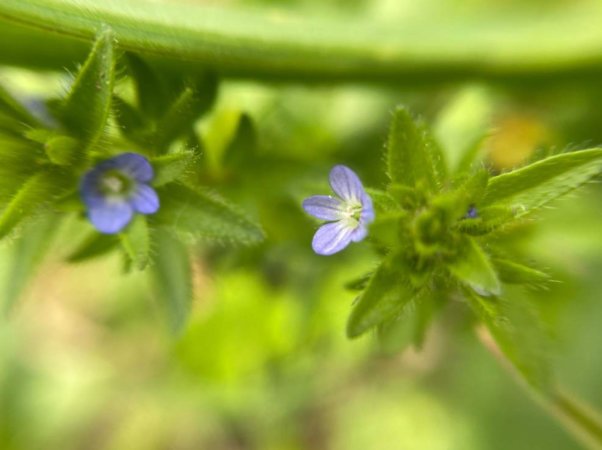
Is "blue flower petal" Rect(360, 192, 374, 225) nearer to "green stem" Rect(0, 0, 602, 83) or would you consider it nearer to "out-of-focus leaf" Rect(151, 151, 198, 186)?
"out-of-focus leaf" Rect(151, 151, 198, 186)

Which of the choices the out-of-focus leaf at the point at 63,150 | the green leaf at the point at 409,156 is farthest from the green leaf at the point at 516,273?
the out-of-focus leaf at the point at 63,150

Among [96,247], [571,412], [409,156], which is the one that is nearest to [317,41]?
[409,156]

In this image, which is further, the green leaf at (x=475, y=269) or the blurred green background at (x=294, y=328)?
the blurred green background at (x=294, y=328)

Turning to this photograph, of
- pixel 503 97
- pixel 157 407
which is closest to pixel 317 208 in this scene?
pixel 503 97

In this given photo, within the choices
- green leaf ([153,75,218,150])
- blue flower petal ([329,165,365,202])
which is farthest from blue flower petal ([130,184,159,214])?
blue flower petal ([329,165,365,202])

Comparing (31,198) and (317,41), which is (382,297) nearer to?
(31,198)

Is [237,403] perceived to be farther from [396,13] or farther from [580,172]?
[580,172]

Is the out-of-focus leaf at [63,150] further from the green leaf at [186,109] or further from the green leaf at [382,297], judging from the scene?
the green leaf at [382,297]
